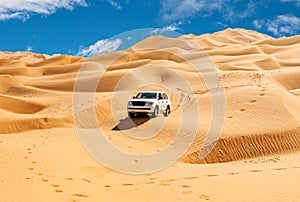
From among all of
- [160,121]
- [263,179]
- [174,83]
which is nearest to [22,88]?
[174,83]

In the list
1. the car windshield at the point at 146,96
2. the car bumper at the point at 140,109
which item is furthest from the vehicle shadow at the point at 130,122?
the car windshield at the point at 146,96

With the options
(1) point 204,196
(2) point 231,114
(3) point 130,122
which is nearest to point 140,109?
(3) point 130,122

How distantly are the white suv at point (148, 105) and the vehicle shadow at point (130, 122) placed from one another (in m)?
0.31

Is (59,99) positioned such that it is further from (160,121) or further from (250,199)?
(250,199)

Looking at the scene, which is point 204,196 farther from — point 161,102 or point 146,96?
point 146,96

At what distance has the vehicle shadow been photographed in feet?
51.2

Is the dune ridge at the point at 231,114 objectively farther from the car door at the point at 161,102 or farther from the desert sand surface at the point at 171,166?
the car door at the point at 161,102

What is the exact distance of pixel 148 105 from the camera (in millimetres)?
16250

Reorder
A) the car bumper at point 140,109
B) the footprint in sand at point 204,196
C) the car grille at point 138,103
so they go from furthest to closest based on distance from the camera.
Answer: the car grille at point 138,103 → the car bumper at point 140,109 → the footprint in sand at point 204,196

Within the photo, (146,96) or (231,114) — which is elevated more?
(146,96)

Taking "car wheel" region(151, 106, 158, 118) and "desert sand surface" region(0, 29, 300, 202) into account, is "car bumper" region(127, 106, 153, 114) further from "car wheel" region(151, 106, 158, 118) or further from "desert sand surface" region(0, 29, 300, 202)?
"desert sand surface" region(0, 29, 300, 202)

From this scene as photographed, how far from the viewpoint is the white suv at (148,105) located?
1620 cm

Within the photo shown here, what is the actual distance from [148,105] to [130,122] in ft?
3.93

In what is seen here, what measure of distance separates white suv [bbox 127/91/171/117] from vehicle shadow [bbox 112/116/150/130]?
31 centimetres
